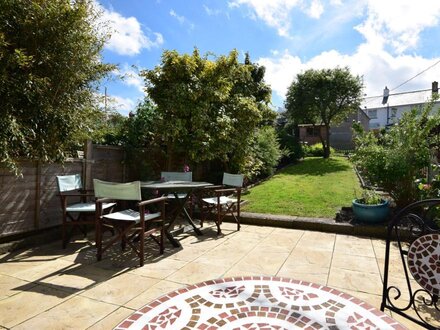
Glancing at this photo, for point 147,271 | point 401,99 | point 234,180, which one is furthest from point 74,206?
point 401,99

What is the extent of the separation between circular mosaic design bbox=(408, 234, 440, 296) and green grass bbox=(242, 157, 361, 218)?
3.27 metres

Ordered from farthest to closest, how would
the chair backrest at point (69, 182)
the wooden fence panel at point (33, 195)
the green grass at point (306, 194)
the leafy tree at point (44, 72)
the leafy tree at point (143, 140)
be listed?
the green grass at point (306, 194), the leafy tree at point (143, 140), the chair backrest at point (69, 182), the wooden fence panel at point (33, 195), the leafy tree at point (44, 72)

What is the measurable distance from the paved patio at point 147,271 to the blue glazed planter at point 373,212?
0.50 metres

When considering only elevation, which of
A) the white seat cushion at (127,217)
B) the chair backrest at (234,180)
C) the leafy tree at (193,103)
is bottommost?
the white seat cushion at (127,217)

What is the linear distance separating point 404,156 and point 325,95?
39.9 feet

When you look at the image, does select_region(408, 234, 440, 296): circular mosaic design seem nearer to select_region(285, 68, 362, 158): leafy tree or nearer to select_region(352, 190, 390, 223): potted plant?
select_region(352, 190, 390, 223): potted plant

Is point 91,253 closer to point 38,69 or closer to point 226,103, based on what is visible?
point 38,69

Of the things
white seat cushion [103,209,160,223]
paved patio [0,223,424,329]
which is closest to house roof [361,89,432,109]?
paved patio [0,223,424,329]

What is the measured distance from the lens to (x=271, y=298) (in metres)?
2.16

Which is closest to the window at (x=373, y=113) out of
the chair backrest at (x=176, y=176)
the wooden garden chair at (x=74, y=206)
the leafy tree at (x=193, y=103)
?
the leafy tree at (x=193, y=103)

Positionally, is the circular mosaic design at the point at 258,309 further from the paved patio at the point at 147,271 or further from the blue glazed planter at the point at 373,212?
the blue glazed planter at the point at 373,212

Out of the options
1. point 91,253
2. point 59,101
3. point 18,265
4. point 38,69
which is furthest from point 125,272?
point 38,69

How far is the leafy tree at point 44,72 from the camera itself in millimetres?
2910

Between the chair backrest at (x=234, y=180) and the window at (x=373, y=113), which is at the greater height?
the window at (x=373, y=113)
